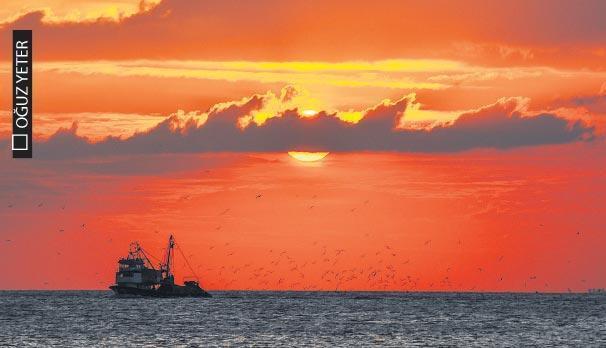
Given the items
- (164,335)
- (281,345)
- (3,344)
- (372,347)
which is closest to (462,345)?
(372,347)

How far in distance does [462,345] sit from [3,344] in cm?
6133

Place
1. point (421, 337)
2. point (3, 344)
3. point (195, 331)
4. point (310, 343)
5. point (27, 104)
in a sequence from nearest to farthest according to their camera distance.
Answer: point (27, 104) < point (3, 344) < point (310, 343) < point (421, 337) < point (195, 331)

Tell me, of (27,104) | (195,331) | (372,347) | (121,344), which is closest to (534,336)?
(372,347)

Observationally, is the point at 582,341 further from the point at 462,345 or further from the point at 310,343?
the point at 310,343

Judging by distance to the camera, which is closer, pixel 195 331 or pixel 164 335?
pixel 164 335

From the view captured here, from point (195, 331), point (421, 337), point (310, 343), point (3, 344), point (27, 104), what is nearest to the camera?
point (27, 104)

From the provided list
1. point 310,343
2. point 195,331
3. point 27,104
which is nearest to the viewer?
point 27,104

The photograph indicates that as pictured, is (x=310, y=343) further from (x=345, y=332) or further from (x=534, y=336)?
(x=534, y=336)

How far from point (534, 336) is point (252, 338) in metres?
46.1

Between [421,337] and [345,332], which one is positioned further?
[345,332]

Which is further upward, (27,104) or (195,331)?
(27,104)

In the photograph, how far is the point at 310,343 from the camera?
159625mm

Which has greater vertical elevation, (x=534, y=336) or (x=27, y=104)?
(x=27, y=104)

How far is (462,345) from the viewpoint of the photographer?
6294 inches
